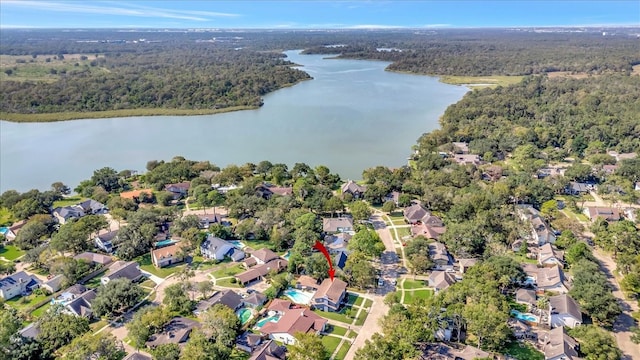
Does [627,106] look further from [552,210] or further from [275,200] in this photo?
[275,200]

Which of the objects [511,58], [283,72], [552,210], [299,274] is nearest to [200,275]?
[299,274]

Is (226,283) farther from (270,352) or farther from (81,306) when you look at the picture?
(270,352)

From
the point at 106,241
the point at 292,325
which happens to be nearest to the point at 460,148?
the point at 292,325

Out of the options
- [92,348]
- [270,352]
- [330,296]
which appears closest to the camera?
[92,348]

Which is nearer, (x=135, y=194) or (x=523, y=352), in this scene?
(x=523, y=352)

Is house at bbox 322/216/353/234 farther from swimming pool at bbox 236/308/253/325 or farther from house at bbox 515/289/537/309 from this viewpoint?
house at bbox 515/289/537/309

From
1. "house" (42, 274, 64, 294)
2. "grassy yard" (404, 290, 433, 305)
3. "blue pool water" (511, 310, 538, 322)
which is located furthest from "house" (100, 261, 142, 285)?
"blue pool water" (511, 310, 538, 322)

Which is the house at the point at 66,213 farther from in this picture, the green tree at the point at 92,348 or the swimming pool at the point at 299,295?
the swimming pool at the point at 299,295
